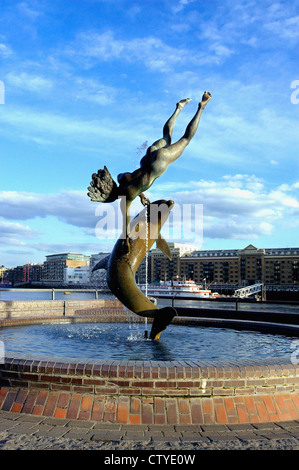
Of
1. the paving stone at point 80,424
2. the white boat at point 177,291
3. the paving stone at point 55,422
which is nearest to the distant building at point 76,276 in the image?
the white boat at point 177,291

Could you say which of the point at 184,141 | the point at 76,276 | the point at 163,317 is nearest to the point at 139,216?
the point at 184,141

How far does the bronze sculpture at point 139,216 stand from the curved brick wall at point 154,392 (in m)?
3.41

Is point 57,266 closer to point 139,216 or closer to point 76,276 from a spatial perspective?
point 76,276

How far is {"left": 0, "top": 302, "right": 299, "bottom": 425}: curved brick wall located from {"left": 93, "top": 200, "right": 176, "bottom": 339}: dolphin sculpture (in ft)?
11.1

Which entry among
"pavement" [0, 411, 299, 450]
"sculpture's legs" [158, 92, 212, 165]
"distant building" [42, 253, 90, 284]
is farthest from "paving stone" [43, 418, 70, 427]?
"distant building" [42, 253, 90, 284]

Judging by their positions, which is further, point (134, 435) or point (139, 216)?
point (139, 216)

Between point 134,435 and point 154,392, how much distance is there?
638 mm

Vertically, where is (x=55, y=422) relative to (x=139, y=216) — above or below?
below

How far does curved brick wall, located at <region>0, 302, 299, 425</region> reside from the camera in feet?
15.9

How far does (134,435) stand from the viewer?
14.4 feet

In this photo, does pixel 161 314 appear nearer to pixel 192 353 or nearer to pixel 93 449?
pixel 192 353

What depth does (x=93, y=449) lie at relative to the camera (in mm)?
3990

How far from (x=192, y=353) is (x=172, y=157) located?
4.33 meters

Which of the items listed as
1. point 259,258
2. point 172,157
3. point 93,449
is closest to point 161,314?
point 172,157
